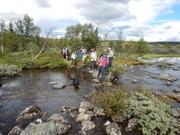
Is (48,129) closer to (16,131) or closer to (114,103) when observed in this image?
(16,131)

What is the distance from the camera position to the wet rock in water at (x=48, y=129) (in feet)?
40.1

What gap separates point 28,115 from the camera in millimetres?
15047

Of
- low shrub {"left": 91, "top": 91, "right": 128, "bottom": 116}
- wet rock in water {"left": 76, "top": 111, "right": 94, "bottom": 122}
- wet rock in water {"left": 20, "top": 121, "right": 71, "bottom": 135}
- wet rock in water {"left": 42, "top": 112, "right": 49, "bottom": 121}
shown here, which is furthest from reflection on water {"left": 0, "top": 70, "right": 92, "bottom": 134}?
low shrub {"left": 91, "top": 91, "right": 128, "bottom": 116}

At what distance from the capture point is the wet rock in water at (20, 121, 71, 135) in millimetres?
12220

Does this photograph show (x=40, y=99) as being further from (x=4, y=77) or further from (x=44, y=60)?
(x=44, y=60)

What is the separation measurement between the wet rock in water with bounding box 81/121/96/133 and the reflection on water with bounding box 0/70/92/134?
322 centimetres

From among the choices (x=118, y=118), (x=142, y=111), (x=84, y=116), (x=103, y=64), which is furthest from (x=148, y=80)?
(x=84, y=116)

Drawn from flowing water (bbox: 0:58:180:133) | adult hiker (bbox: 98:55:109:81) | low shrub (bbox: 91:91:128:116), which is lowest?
flowing water (bbox: 0:58:180:133)

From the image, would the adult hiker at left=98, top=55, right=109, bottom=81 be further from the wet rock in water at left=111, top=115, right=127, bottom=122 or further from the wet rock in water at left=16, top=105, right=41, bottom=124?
the wet rock in water at left=111, top=115, right=127, bottom=122

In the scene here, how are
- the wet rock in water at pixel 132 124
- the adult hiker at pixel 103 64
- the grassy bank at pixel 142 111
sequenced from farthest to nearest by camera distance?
the adult hiker at pixel 103 64 → the wet rock in water at pixel 132 124 → the grassy bank at pixel 142 111

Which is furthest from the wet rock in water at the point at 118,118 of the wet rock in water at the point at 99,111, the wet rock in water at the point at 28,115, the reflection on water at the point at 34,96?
the wet rock in water at the point at 28,115

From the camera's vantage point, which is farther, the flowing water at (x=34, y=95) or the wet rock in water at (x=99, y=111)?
the flowing water at (x=34, y=95)

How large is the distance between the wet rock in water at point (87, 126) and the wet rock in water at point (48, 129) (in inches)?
29.7

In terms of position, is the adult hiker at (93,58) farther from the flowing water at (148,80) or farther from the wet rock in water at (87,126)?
the wet rock in water at (87,126)
